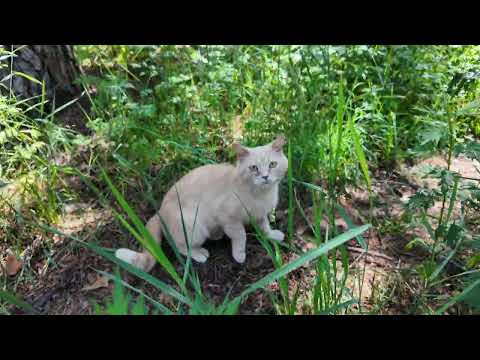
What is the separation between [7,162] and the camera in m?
2.65

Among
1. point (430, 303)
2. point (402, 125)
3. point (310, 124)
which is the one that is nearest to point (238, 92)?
point (310, 124)

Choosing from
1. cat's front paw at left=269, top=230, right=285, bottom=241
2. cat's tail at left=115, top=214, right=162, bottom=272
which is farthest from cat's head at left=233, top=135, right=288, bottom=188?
cat's tail at left=115, top=214, right=162, bottom=272

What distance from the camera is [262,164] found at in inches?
85.4

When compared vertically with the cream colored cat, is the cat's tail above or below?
below

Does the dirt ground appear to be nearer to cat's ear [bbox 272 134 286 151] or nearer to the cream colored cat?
the cream colored cat

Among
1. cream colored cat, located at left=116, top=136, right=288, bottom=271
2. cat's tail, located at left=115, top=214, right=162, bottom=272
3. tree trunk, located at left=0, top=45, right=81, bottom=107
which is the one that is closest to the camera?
cat's tail, located at left=115, top=214, right=162, bottom=272

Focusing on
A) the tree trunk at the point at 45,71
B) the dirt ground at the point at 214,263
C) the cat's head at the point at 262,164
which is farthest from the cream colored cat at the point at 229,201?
the tree trunk at the point at 45,71

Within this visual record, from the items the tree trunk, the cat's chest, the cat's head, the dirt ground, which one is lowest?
the dirt ground

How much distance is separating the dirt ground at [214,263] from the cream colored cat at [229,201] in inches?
4.1

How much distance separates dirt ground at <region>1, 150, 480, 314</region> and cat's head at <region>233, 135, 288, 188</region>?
0.40m

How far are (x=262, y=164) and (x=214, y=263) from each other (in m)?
0.61

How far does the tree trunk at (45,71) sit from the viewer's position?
286cm

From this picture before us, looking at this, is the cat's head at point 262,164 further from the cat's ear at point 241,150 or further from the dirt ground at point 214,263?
the dirt ground at point 214,263

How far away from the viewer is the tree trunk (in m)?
2.86
